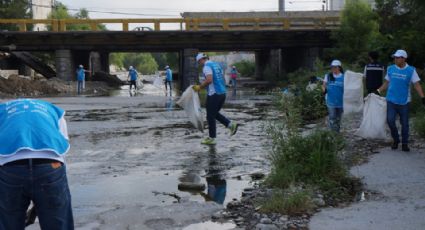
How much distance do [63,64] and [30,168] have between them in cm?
3754

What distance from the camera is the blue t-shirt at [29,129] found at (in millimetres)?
3596

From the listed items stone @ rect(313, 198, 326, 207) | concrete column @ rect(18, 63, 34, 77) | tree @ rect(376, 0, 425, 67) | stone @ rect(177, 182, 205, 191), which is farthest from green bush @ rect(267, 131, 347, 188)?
concrete column @ rect(18, 63, 34, 77)

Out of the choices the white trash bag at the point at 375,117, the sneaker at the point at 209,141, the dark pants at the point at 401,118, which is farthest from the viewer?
the sneaker at the point at 209,141

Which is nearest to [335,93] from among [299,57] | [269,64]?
[299,57]

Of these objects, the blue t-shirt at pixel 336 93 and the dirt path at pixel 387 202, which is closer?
the dirt path at pixel 387 202

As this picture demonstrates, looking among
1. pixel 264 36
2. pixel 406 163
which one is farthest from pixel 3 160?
pixel 264 36

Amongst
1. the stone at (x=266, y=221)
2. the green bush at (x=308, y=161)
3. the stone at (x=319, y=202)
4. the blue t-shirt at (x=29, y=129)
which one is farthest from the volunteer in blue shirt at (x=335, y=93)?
the blue t-shirt at (x=29, y=129)

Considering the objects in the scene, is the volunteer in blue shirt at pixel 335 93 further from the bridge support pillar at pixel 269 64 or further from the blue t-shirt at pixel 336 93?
the bridge support pillar at pixel 269 64

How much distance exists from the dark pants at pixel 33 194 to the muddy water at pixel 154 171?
74.1 inches

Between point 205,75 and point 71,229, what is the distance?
668 cm

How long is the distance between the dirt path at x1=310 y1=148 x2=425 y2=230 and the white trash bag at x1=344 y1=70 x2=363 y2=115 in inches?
150

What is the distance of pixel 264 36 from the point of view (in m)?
39.4

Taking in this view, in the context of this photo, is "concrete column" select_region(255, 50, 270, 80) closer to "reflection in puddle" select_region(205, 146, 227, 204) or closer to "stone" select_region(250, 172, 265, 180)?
"reflection in puddle" select_region(205, 146, 227, 204)

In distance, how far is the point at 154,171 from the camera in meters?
8.34
